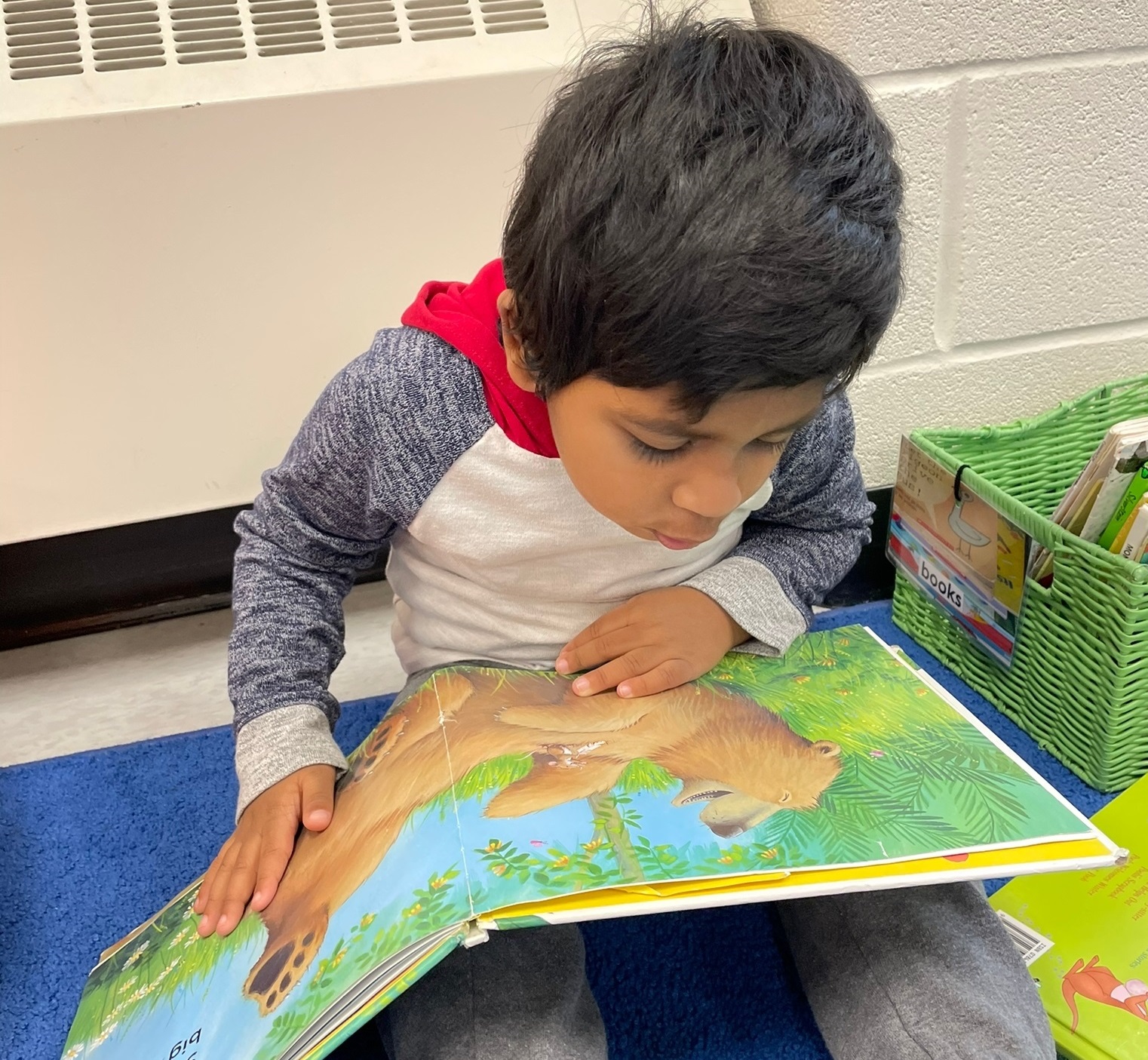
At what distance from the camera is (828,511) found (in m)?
0.78

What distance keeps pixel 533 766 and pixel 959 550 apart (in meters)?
0.54

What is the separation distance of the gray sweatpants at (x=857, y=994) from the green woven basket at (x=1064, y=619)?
280 millimetres

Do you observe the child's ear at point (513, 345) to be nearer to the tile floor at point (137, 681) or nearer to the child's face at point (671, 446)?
the child's face at point (671, 446)

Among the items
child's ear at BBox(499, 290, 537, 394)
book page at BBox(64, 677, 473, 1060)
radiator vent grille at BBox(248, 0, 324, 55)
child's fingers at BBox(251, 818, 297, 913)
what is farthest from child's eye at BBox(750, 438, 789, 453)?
radiator vent grille at BBox(248, 0, 324, 55)

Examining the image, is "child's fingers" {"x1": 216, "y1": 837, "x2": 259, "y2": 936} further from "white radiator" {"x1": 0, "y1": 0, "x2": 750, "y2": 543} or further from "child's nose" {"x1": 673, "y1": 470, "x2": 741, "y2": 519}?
"white radiator" {"x1": 0, "y1": 0, "x2": 750, "y2": 543}

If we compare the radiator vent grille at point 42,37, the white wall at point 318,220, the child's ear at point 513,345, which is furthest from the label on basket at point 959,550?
the radiator vent grille at point 42,37

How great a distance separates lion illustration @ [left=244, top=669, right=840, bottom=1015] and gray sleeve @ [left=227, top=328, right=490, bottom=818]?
0.18ft

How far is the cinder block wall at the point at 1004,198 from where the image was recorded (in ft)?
2.89

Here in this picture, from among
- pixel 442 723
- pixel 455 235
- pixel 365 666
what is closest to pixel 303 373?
pixel 455 235

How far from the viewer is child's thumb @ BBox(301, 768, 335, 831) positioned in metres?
0.61

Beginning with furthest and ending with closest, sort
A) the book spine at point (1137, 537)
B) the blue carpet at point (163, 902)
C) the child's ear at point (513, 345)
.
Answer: the book spine at point (1137, 537) < the blue carpet at point (163, 902) < the child's ear at point (513, 345)

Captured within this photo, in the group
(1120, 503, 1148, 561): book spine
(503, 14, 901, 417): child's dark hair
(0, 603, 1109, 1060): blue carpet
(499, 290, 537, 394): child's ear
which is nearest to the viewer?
(503, 14, 901, 417): child's dark hair

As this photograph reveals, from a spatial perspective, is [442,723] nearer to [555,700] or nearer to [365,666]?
[555,700]

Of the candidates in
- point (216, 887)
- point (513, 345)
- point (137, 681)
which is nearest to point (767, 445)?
point (513, 345)
